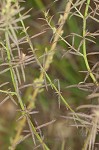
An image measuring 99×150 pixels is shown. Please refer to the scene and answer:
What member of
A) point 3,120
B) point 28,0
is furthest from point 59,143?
point 28,0

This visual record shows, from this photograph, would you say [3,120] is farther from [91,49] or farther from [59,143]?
[91,49]

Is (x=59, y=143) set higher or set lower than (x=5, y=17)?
lower

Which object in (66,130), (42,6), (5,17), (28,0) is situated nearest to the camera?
(5,17)

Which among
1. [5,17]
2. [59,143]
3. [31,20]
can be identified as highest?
[5,17]

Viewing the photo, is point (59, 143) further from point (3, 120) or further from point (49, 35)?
point (49, 35)

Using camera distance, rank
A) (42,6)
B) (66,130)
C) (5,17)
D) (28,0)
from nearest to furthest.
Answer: (5,17) → (66,130) → (42,6) → (28,0)

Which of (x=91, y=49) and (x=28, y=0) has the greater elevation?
(x=28, y=0)

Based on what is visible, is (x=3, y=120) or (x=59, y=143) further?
(x=3, y=120)

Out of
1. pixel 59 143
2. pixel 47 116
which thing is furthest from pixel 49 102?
pixel 59 143

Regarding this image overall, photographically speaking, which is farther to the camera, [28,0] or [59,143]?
[28,0]
